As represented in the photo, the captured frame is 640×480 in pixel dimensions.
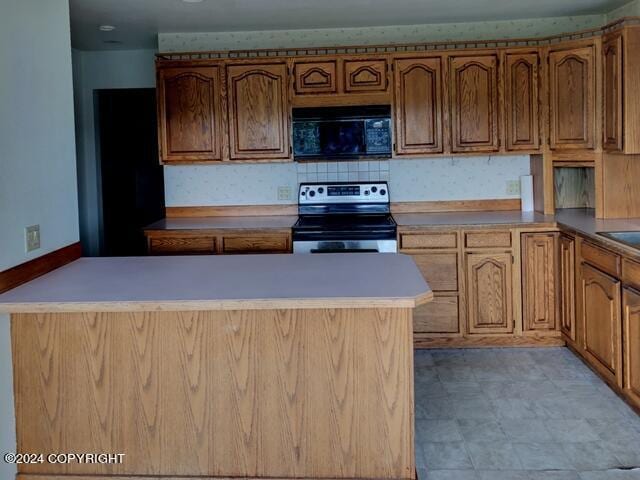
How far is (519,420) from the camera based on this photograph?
10.7ft

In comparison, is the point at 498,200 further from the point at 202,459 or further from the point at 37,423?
the point at 37,423

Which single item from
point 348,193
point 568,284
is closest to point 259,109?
point 348,193

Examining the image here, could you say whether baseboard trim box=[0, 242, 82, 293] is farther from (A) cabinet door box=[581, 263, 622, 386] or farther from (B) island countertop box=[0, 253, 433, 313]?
(A) cabinet door box=[581, 263, 622, 386]

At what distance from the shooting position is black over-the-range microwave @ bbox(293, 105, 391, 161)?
452 cm

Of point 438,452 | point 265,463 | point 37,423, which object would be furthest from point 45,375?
point 438,452

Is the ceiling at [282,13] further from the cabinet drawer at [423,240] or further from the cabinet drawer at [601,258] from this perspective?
the cabinet drawer at [601,258]

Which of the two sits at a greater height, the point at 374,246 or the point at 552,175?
the point at 552,175

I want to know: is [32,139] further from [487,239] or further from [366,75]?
[487,239]

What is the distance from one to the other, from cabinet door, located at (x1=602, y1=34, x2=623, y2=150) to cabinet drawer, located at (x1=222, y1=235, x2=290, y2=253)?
2.10 metres

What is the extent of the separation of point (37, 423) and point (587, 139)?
11.6ft

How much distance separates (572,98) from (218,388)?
121 inches

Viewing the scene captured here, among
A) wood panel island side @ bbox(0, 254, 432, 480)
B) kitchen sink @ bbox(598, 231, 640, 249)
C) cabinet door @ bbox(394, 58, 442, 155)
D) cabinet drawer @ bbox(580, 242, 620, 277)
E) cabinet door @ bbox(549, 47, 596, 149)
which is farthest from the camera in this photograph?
cabinet door @ bbox(394, 58, 442, 155)

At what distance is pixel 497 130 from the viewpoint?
456 cm

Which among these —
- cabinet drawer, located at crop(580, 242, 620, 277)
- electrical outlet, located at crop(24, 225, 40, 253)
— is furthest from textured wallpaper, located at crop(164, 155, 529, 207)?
electrical outlet, located at crop(24, 225, 40, 253)
